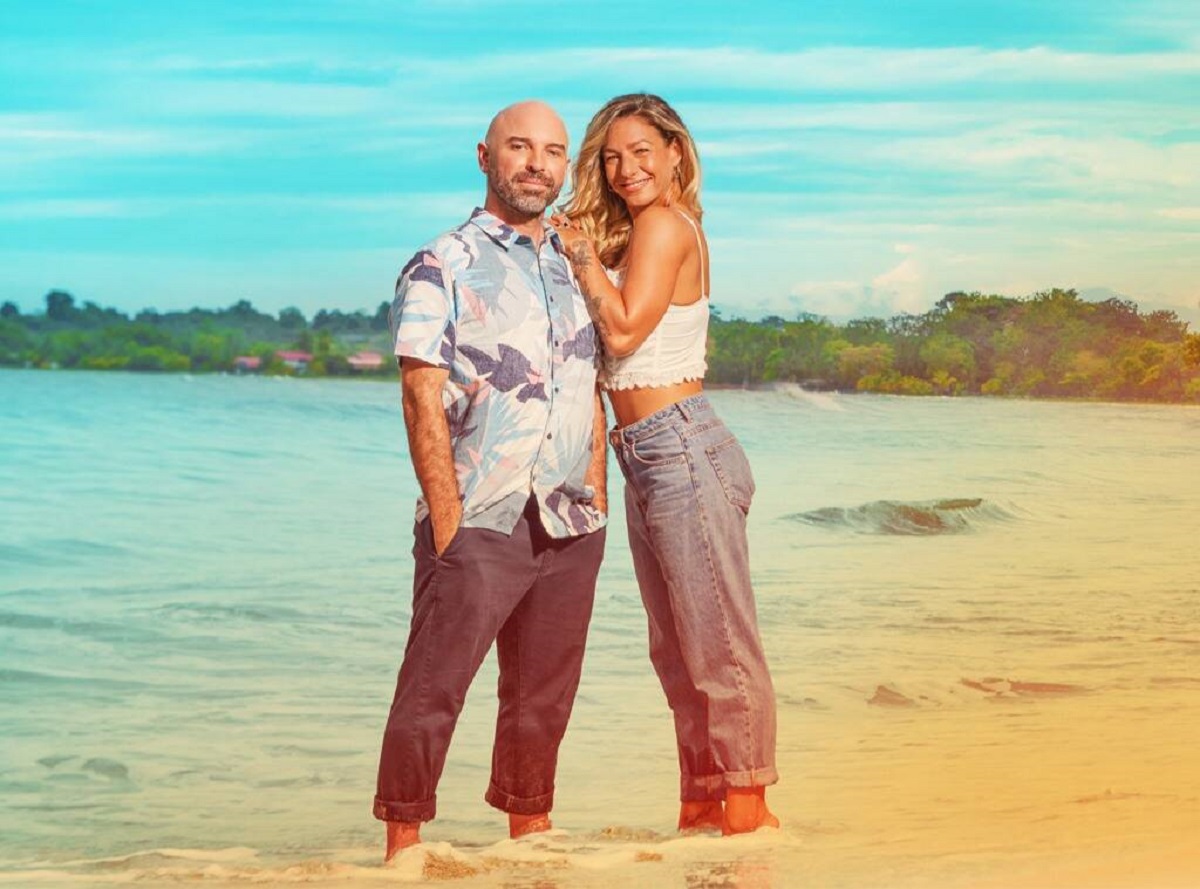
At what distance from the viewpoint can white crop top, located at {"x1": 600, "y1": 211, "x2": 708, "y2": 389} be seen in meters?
3.62

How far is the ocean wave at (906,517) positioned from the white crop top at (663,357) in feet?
34.6

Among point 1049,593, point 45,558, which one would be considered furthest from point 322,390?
point 1049,593

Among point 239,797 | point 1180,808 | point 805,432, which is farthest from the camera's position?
point 805,432

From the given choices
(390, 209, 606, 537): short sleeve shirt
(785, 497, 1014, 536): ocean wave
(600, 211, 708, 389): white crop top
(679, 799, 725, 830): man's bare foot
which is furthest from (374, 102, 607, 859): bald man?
(785, 497, 1014, 536): ocean wave

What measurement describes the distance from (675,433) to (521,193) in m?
0.57

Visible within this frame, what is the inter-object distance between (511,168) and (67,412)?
2612 centimetres

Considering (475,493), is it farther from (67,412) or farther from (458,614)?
(67,412)

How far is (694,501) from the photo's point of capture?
3.57 m

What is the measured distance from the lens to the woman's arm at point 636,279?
351cm

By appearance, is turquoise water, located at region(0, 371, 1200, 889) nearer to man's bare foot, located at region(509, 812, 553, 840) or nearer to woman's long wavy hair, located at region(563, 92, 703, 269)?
man's bare foot, located at region(509, 812, 553, 840)

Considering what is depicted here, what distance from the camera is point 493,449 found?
11.2ft

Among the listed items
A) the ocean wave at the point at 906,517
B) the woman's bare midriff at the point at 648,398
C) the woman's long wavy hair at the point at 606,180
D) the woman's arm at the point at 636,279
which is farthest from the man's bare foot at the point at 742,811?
the ocean wave at the point at 906,517

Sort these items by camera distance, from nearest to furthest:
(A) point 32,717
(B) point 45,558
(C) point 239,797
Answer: (C) point 239,797 → (A) point 32,717 → (B) point 45,558

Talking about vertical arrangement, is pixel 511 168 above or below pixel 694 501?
above
